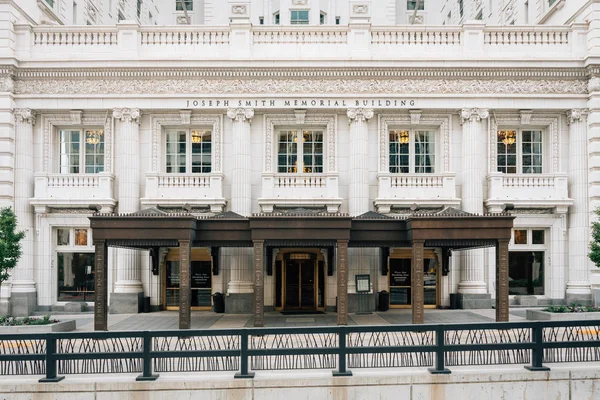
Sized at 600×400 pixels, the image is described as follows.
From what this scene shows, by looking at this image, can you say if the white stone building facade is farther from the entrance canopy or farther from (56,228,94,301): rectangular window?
the entrance canopy

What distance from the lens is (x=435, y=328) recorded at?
10.3 meters

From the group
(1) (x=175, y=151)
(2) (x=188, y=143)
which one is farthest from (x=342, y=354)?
(1) (x=175, y=151)

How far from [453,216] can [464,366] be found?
6.18 metres

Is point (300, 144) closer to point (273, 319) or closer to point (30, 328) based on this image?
point (273, 319)

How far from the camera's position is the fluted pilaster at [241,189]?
21.2 metres

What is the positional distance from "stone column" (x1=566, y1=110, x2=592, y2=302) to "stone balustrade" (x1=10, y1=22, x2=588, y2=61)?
3.44 metres

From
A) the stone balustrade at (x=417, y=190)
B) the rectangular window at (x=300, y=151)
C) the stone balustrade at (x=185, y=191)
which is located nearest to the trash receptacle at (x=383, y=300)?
the stone balustrade at (x=417, y=190)

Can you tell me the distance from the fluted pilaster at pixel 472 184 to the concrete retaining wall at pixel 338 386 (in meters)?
11.0

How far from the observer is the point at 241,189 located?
21.4 metres

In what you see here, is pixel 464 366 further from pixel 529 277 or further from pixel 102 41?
pixel 102 41

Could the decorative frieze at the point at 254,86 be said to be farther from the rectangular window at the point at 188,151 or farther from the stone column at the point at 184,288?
the stone column at the point at 184,288

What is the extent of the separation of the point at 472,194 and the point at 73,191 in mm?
18104

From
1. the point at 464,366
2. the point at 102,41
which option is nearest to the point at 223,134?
the point at 102,41

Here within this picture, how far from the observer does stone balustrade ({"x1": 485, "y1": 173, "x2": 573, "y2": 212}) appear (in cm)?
2150
